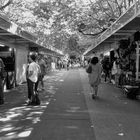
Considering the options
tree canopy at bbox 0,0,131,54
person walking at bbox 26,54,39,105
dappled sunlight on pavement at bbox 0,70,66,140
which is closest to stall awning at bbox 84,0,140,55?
person walking at bbox 26,54,39,105

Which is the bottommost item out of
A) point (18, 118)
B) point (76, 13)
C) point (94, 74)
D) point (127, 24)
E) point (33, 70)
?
point (18, 118)

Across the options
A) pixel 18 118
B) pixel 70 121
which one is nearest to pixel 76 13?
pixel 18 118

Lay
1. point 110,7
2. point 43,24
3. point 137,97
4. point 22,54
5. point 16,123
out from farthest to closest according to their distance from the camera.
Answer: point 43,24
point 110,7
point 22,54
point 137,97
point 16,123

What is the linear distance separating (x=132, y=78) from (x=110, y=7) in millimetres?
14341

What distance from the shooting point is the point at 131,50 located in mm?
12289

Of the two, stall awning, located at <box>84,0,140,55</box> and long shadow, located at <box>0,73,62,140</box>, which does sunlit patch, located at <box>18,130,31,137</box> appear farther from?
stall awning, located at <box>84,0,140,55</box>

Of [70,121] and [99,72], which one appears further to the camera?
[99,72]

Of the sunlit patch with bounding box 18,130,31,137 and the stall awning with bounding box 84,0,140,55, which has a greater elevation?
the stall awning with bounding box 84,0,140,55

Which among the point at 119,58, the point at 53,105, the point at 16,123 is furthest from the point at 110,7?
the point at 16,123

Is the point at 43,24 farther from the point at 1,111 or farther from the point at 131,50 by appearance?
the point at 1,111

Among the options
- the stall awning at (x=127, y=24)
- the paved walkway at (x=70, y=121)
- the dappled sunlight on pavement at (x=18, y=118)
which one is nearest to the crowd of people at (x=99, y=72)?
the paved walkway at (x=70, y=121)

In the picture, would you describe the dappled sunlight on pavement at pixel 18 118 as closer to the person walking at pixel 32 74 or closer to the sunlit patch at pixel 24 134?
the sunlit patch at pixel 24 134

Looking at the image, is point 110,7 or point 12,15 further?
point 12,15

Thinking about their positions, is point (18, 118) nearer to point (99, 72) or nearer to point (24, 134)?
point (24, 134)
